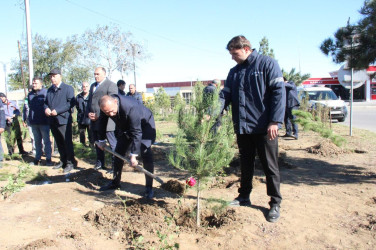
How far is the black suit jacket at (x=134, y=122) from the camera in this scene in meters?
3.83

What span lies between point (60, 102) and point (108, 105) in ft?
7.88

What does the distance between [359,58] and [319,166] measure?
2.19 metres

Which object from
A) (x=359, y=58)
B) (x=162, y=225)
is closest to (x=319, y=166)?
(x=359, y=58)

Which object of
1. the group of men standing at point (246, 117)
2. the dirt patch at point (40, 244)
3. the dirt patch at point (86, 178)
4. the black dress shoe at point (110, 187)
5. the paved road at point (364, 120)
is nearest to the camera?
the dirt patch at point (40, 244)

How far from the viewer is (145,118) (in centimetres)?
405

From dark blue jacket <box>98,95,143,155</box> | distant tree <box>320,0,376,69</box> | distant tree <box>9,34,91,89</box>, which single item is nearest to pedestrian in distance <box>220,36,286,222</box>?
dark blue jacket <box>98,95,143,155</box>

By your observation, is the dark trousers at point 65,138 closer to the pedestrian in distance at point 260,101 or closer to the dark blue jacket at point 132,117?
the dark blue jacket at point 132,117

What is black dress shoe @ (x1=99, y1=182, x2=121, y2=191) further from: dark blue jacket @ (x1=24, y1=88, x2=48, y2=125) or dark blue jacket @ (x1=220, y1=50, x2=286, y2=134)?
dark blue jacket @ (x1=24, y1=88, x2=48, y2=125)

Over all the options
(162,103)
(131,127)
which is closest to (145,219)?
(131,127)

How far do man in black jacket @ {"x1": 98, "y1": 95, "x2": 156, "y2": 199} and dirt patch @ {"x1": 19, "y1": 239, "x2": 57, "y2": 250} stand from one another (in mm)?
1206

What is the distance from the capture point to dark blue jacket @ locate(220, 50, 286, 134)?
10.3ft

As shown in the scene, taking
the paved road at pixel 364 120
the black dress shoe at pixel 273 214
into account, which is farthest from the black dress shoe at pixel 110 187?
the paved road at pixel 364 120

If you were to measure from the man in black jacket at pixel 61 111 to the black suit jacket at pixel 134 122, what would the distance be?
1941mm

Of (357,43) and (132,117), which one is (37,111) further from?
(357,43)
